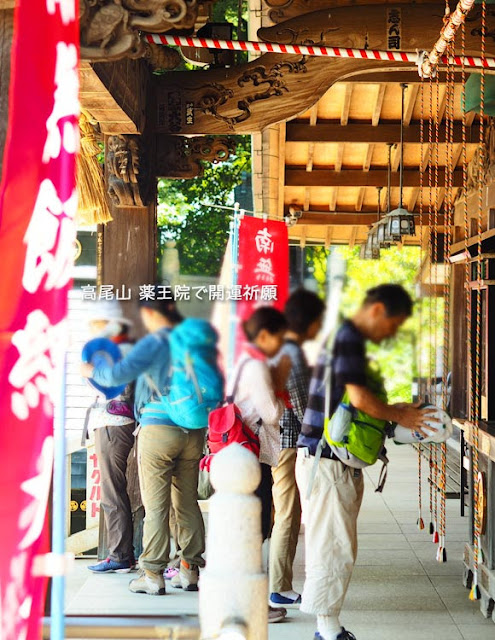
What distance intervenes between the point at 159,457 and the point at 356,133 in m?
4.84

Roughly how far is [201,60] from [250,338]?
2205 mm

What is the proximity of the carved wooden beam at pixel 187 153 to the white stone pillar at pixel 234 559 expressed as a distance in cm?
367

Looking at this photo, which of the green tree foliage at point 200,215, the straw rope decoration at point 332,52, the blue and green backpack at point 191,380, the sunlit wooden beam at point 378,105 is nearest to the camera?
the straw rope decoration at point 332,52

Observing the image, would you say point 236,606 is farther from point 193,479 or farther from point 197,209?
point 197,209

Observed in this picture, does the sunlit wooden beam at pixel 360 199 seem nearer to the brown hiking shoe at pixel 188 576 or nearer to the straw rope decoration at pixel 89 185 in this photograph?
the straw rope decoration at pixel 89 185

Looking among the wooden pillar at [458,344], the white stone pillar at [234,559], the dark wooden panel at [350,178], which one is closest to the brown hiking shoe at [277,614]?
the white stone pillar at [234,559]

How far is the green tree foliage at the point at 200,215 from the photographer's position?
824 inches

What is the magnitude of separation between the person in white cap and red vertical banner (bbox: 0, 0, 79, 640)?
3.66 metres

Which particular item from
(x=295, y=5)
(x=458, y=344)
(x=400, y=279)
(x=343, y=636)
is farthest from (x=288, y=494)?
(x=458, y=344)

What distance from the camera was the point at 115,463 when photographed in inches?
249

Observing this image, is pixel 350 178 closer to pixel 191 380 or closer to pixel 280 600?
pixel 191 380

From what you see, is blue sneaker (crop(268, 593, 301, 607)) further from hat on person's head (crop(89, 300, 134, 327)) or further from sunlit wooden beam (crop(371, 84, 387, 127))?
sunlit wooden beam (crop(371, 84, 387, 127))

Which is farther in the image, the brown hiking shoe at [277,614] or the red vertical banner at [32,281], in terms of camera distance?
the brown hiking shoe at [277,614]

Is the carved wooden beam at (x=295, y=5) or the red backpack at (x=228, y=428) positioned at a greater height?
the carved wooden beam at (x=295, y=5)
